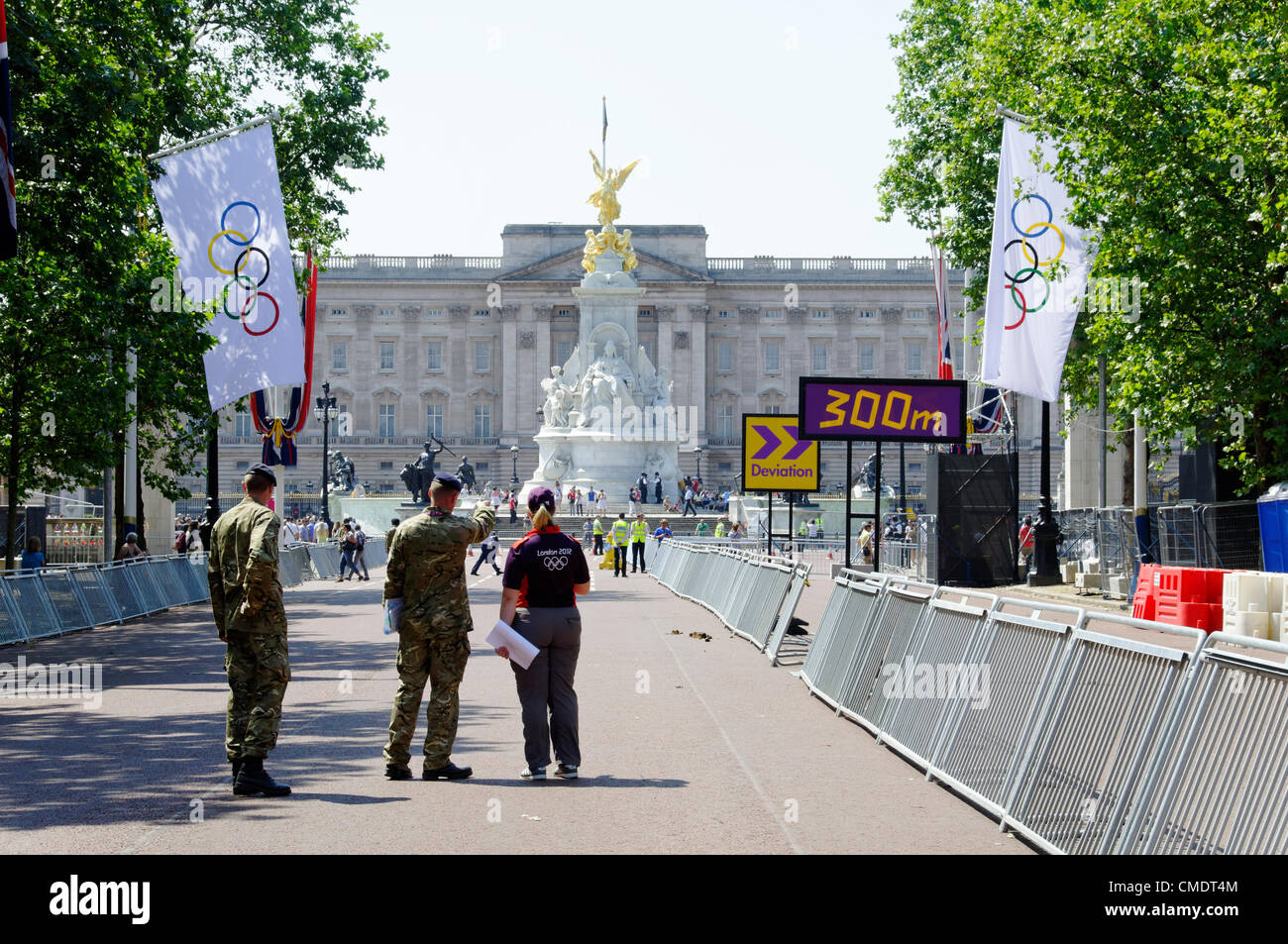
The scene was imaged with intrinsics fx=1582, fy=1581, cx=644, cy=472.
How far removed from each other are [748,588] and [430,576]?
13129mm

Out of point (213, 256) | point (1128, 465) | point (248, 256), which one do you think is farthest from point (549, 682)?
point (1128, 465)

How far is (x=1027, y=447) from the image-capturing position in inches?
4592

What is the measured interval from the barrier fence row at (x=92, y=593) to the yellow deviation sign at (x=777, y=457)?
9.05 meters

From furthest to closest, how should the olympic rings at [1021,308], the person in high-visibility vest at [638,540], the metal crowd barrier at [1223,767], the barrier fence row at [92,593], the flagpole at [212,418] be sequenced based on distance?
the person in high-visibility vest at [638,540], the olympic rings at [1021,308], the flagpole at [212,418], the barrier fence row at [92,593], the metal crowd barrier at [1223,767]

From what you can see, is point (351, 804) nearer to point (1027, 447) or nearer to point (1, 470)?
point (1, 470)

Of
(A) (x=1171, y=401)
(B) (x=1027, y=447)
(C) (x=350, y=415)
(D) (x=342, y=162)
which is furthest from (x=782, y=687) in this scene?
(C) (x=350, y=415)

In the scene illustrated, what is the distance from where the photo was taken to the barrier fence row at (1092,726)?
6.27m

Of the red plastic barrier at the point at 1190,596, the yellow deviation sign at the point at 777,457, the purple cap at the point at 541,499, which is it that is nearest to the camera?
the purple cap at the point at 541,499

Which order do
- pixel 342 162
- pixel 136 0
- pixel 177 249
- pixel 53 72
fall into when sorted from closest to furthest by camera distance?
pixel 53 72, pixel 177 249, pixel 136 0, pixel 342 162

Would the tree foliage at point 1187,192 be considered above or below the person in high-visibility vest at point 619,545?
above

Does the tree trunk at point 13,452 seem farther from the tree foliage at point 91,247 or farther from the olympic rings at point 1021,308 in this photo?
the olympic rings at point 1021,308

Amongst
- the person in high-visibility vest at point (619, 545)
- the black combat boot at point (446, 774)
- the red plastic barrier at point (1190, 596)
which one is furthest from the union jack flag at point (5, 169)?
the person in high-visibility vest at point (619, 545)

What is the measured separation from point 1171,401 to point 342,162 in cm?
2139

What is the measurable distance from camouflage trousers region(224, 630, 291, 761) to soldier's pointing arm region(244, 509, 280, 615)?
0.23 meters
